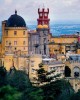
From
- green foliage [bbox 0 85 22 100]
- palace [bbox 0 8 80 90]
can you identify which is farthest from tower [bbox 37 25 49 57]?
green foliage [bbox 0 85 22 100]

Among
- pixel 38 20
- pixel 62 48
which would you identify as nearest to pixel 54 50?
pixel 62 48

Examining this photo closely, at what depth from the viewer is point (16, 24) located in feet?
155

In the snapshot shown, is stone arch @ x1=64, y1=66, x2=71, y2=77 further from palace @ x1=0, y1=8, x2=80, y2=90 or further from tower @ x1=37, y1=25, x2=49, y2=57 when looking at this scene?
tower @ x1=37, y1=25, x2=49, y2=57

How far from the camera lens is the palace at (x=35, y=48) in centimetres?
4238

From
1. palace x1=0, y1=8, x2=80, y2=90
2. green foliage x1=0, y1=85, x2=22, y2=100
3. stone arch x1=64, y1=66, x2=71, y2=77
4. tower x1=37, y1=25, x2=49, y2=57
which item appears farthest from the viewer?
tower x1=37, y1=25, x2=49, y2=57

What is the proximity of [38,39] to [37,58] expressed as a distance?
8.53 meters

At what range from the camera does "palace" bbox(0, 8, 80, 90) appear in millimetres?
42375

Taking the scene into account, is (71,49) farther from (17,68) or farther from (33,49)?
(17,68)

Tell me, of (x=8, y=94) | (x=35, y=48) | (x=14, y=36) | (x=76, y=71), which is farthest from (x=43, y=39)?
(x=8, y=94)

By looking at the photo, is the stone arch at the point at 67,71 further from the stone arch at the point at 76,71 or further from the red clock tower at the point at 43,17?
the red clock tower at the point at 43,17

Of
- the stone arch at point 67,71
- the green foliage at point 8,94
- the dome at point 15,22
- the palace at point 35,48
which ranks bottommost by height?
the green foliage at point 8,94

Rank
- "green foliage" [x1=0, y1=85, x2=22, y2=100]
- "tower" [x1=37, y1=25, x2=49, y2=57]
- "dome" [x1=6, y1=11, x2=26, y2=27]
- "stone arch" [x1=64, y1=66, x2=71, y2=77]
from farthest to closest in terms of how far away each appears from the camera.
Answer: "tower" [x1=37, y1=25, x2=49, y2=57], "dome" [x1=6, y1=11, x2=26, y2=27], "stone arch" [x1=64, y1=66, x2=71, y2=77], "green foliage" [x1=0, y1=85, x2=22, y2=100]

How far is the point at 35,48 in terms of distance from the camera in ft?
165

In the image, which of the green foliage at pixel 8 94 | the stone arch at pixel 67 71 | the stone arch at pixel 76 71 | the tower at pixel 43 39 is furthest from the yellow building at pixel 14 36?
the green foliage at pixel 8 94
